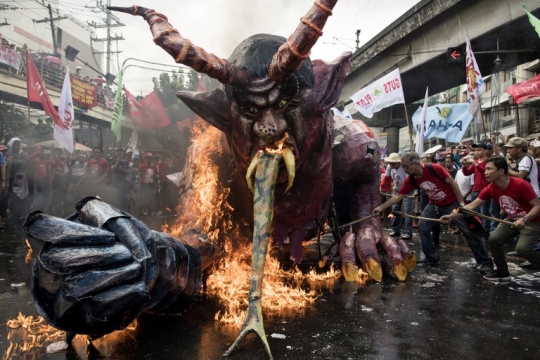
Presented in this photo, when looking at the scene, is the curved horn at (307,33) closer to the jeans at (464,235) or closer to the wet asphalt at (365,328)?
the wet asphalt at (365,328)

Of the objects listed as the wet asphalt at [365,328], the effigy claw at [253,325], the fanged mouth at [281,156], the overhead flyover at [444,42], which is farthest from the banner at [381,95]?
the effigy claw at [253,325]

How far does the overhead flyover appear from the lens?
1187cm

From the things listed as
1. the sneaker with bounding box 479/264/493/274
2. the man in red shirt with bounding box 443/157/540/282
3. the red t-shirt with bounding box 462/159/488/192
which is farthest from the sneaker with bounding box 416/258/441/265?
the red t-shirt with bounding box 462/159/488/192

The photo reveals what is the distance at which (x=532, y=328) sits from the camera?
363 centimetres

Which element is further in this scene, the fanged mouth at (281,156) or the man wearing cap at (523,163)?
the man wearing cap at (523,163)

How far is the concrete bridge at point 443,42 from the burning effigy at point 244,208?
8598 mm

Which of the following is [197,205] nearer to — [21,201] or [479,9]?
[21,201]

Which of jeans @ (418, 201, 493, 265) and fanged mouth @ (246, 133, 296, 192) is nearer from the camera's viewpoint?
fanged mouth @ (246, 133, 296, 192)

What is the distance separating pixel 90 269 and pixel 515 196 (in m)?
5.16

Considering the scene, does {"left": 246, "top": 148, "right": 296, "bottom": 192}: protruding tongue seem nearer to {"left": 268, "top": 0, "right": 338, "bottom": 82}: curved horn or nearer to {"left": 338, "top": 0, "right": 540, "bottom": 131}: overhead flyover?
{"left": 268, "top": 0, "right": 338, "bottom": 82}: curved horn

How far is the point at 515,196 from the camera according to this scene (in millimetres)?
5727

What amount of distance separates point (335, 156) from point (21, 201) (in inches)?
372

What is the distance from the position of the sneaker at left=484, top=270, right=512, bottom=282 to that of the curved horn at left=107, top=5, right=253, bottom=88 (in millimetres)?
3872

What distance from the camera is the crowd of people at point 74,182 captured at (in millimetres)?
11438
